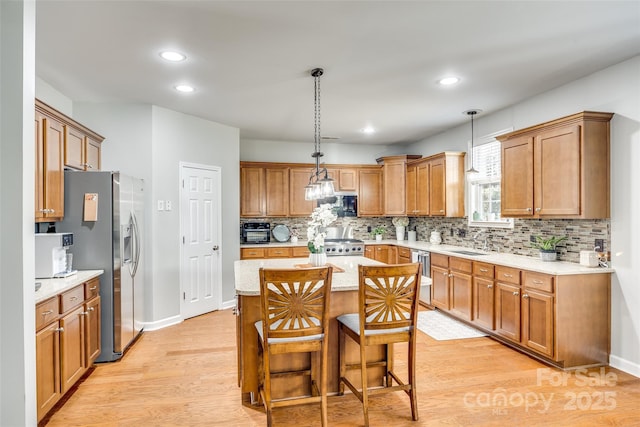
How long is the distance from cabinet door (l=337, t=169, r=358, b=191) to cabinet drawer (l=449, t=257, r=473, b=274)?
2.49m

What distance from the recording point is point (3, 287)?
65.0 inches

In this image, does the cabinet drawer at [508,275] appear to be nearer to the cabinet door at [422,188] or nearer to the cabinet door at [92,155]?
the cabinet door at [422,188]

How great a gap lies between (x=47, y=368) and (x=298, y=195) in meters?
4.41

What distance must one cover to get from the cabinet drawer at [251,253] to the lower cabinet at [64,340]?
8.46ft

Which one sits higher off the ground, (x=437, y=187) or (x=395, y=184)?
(x=395, y=184)

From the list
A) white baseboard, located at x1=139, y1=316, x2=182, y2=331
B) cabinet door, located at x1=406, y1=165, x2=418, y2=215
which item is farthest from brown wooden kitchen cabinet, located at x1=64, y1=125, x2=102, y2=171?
cabinet door, located at x1=406, y1=165, x2=418, y2=215

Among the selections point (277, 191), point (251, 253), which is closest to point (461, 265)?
point (251, 253)

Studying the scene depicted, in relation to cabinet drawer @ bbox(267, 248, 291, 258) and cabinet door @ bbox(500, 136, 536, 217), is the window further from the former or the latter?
cabinet drawer @ bbox(267, 248, 291, 258)

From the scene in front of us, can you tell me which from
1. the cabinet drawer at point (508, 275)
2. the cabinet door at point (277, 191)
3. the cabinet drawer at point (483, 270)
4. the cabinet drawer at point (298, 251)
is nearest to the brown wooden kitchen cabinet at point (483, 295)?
the cabinet drawer at point (483, 270)

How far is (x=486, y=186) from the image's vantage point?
5082 millimetres

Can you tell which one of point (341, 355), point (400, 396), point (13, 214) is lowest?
point (400, 396)

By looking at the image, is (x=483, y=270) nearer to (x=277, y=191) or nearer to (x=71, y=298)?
(x=277, y=191)

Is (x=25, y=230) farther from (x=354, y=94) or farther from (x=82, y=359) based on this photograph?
(x=354, y=94)

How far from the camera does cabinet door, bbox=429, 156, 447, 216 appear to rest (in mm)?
5438
